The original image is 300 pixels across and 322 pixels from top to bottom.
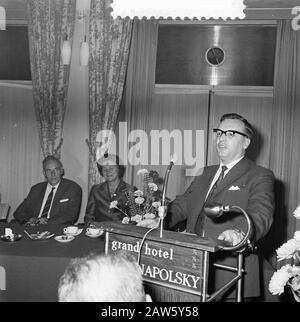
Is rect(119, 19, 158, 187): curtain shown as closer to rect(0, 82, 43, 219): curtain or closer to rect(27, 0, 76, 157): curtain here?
rect(27, 0, 76, 157): curtain

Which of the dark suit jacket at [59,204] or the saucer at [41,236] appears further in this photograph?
the dark suit jacket at [59,204]

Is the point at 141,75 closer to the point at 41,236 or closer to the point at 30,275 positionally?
the point at 41,236

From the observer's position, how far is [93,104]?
777 centimetres

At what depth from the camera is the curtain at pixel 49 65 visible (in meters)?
7.72

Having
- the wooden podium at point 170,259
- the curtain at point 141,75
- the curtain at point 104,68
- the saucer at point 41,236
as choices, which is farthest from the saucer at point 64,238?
the curtain at point 141,75

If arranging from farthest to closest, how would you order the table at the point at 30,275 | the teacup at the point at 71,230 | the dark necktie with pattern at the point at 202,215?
the teacup at the point at 71,230 < the table at the point at 30,275 < the dark necktie with pattern at the point at 202,215

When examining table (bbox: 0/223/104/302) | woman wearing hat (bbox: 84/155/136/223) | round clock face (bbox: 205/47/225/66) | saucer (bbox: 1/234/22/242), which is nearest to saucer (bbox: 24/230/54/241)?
saucer (bbox: 1/234/22/242)

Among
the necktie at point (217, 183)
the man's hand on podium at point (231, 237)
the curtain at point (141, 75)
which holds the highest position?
the curtain at point (141, 75)

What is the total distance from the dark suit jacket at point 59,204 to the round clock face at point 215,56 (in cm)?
345

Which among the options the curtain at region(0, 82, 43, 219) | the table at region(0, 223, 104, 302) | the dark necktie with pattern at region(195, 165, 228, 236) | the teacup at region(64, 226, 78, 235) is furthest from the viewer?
the curtain at region(0, 82, 43, 219)

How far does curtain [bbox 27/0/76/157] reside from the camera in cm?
772

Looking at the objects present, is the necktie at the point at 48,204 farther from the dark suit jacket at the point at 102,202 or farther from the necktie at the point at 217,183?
the necktie at the point at 217,183

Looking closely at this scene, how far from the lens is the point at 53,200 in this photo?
6.09 m

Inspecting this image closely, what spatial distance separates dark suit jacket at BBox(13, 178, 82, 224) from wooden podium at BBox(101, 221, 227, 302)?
3.44 meters
